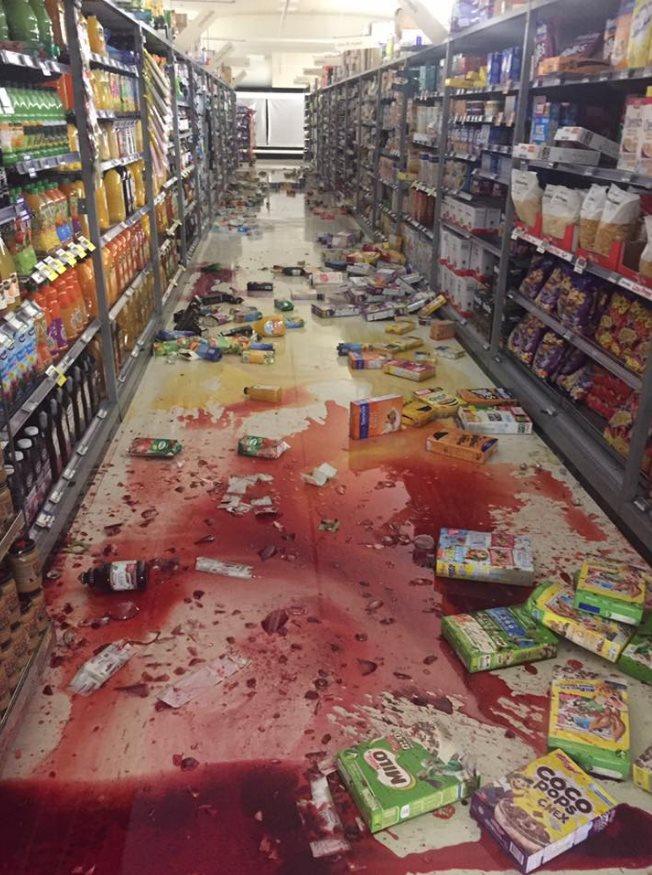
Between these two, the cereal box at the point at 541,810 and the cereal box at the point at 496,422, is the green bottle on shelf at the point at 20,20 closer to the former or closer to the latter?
the cereal box at the point at 496,422

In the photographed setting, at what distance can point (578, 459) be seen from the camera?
12.8ft

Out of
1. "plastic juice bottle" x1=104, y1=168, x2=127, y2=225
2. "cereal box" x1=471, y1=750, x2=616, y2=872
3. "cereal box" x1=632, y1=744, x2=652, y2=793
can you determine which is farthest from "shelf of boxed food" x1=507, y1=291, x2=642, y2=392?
"plastic juice bottle" x1=104, y1=168, x2=127, y2=225

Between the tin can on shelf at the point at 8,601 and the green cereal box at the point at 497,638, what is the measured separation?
146cm

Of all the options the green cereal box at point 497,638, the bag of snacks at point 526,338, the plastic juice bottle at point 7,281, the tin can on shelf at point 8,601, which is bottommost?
the green cereal box at point 497,638

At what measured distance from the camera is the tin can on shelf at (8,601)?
2.15m

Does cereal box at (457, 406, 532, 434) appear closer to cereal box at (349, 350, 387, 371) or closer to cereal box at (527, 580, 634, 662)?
cereal box at (349, 350, 387, 371)

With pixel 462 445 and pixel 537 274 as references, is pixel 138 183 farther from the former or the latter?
pixel 462 445

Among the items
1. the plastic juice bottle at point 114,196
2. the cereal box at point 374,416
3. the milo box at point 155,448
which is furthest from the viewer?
the plastic juice bottle at point 114,196

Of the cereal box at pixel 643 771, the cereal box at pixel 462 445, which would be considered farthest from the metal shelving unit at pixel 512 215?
the cereal box at pixel 643 771

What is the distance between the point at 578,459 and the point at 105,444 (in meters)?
2.63

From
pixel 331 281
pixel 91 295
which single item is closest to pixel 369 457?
pixel 91 295

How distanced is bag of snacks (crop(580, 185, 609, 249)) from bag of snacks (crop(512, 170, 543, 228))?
0.62 m

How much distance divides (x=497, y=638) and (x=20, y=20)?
3256mm

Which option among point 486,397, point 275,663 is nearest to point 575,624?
point 275,663
